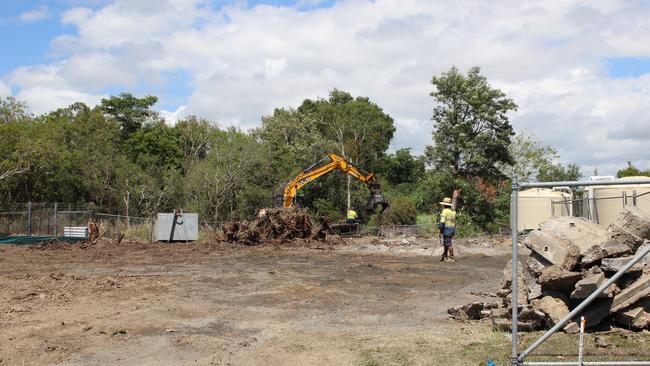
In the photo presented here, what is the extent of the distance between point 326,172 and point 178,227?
7497mm

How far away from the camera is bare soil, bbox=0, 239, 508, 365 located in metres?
7.83

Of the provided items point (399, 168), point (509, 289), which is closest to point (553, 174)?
point (399, 168)

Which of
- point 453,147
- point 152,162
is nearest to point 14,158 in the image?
point 152,162

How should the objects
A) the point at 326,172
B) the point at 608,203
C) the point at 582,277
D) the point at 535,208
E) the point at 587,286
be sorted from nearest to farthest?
the point at 587,286 → the point at 582,277 → the point at 608,203 → the point at 326,172 → the point at 535,208

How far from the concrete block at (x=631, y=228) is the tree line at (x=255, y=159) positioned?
2129 centimetres

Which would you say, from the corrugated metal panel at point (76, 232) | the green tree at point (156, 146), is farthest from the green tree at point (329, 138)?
the corrugated metal panel at point (76, 232)

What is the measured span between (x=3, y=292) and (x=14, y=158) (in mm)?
25200

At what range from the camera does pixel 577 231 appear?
30.7 ft

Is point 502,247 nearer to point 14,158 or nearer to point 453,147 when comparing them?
point 453,147

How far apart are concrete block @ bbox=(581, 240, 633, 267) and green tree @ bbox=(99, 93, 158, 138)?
46327mm

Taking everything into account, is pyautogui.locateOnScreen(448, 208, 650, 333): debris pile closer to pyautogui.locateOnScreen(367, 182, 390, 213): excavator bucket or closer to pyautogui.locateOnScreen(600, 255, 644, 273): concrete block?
pyautogui.locateOnScreen(600, 255, 644, 273): concrete block

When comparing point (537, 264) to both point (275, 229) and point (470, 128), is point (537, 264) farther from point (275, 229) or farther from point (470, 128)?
point (470, 128)

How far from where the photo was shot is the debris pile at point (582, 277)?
26.5ft

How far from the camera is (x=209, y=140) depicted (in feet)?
163
